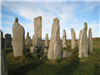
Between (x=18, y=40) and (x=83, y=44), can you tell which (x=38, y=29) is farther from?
(x=83, y=44)

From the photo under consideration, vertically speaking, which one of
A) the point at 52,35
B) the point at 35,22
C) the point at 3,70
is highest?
the point at 35,22

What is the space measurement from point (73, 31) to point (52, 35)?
8708 mm

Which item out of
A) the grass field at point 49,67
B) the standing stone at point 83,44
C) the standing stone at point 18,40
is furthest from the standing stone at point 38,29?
the standing stone at point 83,44

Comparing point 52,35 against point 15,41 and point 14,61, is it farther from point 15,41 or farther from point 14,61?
point 14,61

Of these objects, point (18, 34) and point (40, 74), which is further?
point (18, 34)

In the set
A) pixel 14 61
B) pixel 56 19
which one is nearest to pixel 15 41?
pixel 14 61

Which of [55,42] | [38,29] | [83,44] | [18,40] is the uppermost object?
[38,29]

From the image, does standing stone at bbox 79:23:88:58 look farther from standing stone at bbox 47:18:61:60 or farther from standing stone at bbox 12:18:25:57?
standing stone at bbox 12:18:25:57

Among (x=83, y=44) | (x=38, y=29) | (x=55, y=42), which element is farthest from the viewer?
(x=38, y=29)

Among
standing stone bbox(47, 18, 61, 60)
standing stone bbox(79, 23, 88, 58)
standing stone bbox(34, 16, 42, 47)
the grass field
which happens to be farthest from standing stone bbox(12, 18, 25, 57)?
standing stone bbox(79, 23, 88, 58)

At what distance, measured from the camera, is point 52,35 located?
798cm

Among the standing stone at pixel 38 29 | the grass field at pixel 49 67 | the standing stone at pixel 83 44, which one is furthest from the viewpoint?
the standing stone at pixel 38 29

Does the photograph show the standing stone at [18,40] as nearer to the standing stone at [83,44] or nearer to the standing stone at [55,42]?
the standing stone at [55,42]

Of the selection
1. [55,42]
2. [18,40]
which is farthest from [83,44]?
[18,40]
